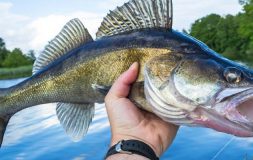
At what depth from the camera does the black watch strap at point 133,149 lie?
2.81m

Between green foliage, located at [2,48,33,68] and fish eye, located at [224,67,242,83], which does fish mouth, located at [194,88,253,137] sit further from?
green foliage, located at [2,48,33,68]

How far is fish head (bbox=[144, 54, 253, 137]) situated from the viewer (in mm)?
2533

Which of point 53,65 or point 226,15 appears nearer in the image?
point 53,65

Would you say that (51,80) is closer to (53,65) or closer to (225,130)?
(53,65)

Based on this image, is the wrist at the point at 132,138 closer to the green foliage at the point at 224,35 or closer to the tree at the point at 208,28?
the green foliage at the point at 224,35

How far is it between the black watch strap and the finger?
370mm

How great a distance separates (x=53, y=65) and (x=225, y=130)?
1.74m

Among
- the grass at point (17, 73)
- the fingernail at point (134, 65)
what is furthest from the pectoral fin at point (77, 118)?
the grass at point (17, 73)

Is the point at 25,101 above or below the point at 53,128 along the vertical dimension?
above

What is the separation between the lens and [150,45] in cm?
307

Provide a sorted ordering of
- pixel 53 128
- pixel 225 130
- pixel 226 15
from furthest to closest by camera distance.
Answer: pixel 226 15 → pixel 53 128 → pixel 225 130

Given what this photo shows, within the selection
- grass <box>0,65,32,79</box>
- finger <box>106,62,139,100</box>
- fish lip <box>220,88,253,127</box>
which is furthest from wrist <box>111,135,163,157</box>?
grass <box>0,65,32,79</box>

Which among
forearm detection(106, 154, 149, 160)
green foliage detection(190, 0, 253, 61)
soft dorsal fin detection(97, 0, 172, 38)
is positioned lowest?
green foliage detection(190, 0, 253, 61)

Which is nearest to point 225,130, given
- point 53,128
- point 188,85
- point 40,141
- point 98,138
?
point 188,85
